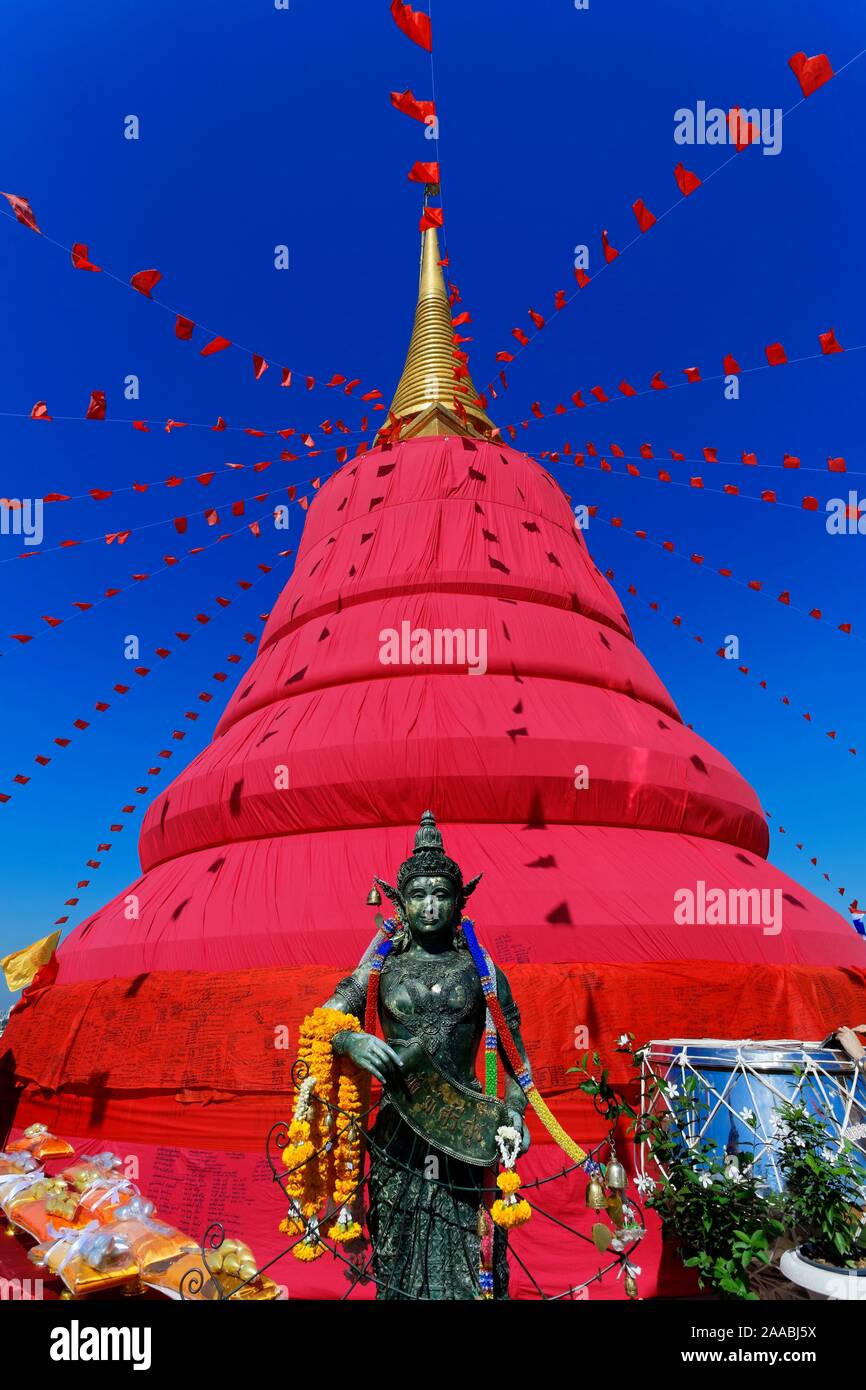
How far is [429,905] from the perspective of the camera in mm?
4113

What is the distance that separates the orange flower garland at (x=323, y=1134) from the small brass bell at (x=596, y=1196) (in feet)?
4.02

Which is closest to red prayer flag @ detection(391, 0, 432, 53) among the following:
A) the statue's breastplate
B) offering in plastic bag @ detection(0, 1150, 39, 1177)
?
the statue's breastplate

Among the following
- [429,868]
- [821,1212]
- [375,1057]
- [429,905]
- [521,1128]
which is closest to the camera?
[375,1057]

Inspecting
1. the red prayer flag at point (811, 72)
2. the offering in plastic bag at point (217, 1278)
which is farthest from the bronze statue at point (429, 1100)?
the red prayer flag at point (811, 72)

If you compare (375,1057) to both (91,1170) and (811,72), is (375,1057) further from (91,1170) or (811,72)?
(811,72)

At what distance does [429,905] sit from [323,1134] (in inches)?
50.2

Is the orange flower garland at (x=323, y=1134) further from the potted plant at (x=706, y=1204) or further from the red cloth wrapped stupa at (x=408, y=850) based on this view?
the red cloth wrapped stupa at (x=408, y=850)

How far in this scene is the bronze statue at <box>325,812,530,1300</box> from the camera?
3648 millimetres

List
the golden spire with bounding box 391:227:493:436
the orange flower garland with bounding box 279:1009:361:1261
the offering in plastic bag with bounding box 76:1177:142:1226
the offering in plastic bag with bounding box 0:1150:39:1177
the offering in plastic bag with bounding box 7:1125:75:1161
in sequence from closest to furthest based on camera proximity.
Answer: the orange flower garland with bounding box 279:1009:361:1261
the offering in plastic bag with bounding box 76:1177:142:1226
the offering in plastic bag with bounding box 0:1150:39:1177
the offering in plastic bag with bounding box 7:1125:75:1161
the golden spire with bounding box 391:227:493:436

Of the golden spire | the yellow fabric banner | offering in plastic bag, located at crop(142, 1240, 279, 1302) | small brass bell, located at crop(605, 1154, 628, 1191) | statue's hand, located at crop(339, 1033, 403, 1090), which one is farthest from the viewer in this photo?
the golden spire

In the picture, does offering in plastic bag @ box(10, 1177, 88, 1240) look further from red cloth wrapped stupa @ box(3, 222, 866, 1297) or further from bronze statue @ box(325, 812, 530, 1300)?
bronze statue @ box(325, 812, 530, 1300)

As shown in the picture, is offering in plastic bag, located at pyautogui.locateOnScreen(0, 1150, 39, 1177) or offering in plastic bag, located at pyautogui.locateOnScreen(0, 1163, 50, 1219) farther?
offering in plastic bag, located at pyautogui.locateOnScreen(0, 1150, 39, 1177)

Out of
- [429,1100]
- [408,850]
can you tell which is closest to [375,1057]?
[429,1100]
